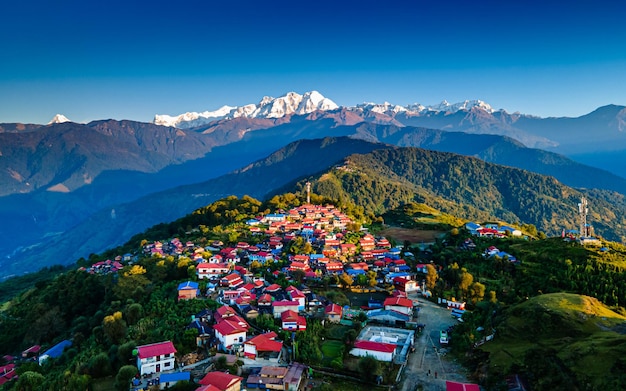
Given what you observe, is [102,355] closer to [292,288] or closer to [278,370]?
[278,370]

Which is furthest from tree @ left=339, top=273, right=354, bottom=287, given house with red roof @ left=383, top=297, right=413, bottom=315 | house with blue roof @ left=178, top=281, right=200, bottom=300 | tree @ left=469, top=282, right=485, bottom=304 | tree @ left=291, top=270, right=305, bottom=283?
house with blue roof @ left=178, top=281, right=200, bottom=300

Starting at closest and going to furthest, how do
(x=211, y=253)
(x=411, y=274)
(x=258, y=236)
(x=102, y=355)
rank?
(x=102, y=355), (x=411, y=274), (x=211, y=253), (x=258, y=236)

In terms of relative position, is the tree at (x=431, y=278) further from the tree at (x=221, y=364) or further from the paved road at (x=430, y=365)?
the tree at (x=221, y=364)

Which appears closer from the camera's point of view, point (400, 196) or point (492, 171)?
point (400, 196)

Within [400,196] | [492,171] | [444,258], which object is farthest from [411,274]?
[492,171]

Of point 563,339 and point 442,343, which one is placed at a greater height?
point 563,339

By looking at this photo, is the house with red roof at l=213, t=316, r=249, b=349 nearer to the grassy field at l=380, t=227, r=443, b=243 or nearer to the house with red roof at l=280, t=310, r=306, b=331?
the house with red roof at l=280, t=310, r=306, b=331

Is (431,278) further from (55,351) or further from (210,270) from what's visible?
(55,351)
